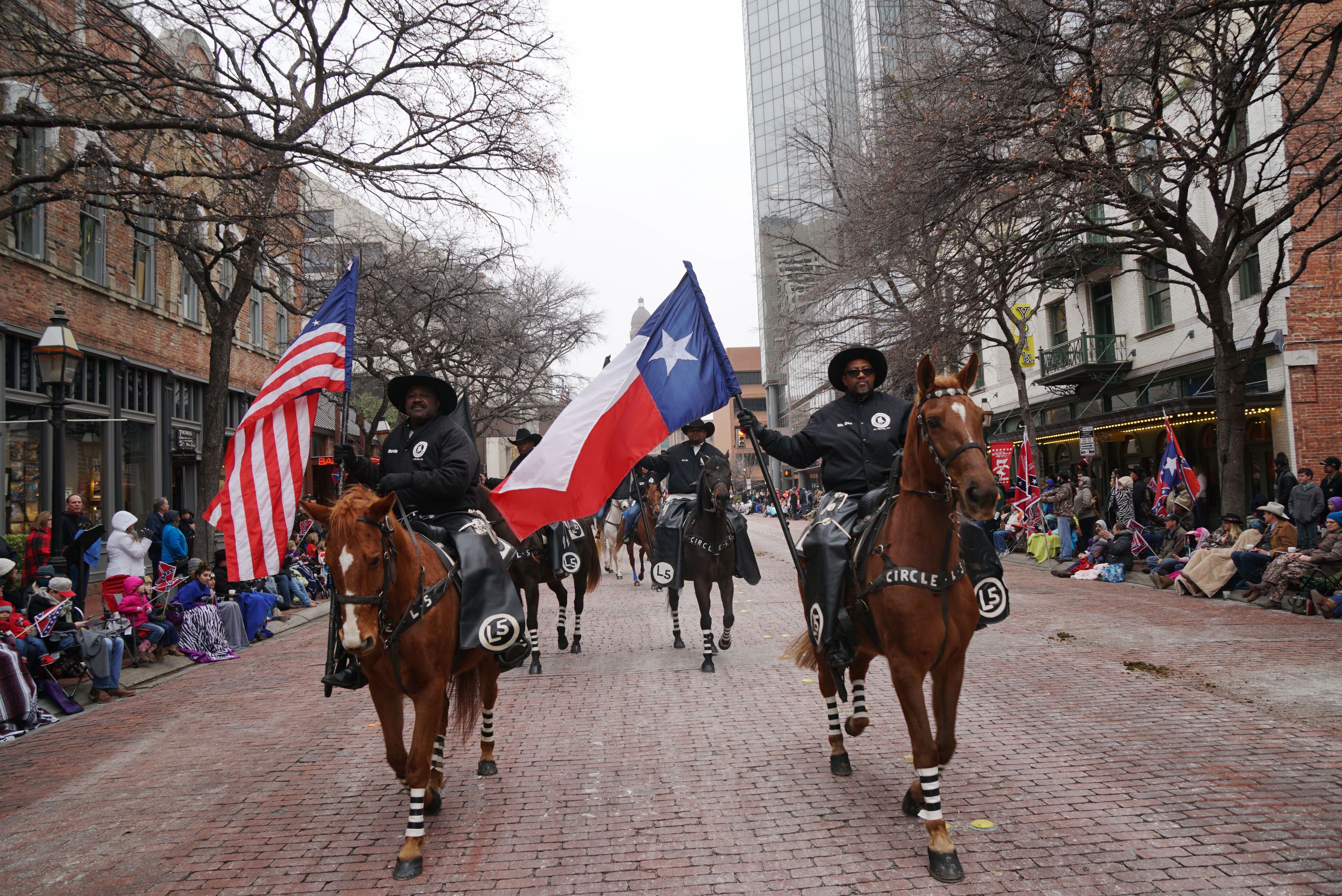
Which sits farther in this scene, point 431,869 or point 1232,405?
point 1232,405

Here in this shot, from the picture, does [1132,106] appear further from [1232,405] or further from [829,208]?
[829,208]

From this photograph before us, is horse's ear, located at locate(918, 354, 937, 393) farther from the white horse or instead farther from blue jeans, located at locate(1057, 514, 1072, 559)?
blue jeans, located at locate(1057, 514, 1072, 559)

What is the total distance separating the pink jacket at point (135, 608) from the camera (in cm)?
1026

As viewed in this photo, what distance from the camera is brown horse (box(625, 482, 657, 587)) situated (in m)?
14.3

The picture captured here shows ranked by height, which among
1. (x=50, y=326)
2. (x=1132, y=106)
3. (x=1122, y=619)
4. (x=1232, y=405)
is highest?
(x=1132, y=106)

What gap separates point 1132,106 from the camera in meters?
12.3

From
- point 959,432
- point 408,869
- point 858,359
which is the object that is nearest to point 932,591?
point 959,432

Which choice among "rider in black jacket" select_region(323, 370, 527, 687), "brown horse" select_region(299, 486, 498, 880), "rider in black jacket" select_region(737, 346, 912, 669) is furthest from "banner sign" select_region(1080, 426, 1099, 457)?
"brown horse" select_region(299, 486, 498, 880)

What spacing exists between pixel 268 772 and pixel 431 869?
2476 mm

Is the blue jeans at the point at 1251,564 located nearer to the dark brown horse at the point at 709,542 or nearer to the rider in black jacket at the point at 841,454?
the dark brown horse at the point at 709,542

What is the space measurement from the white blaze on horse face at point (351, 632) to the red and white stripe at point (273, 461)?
5.58 feet

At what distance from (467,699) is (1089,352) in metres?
26.2

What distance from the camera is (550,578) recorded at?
10078 mm

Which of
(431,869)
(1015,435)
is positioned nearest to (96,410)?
(431,869)
